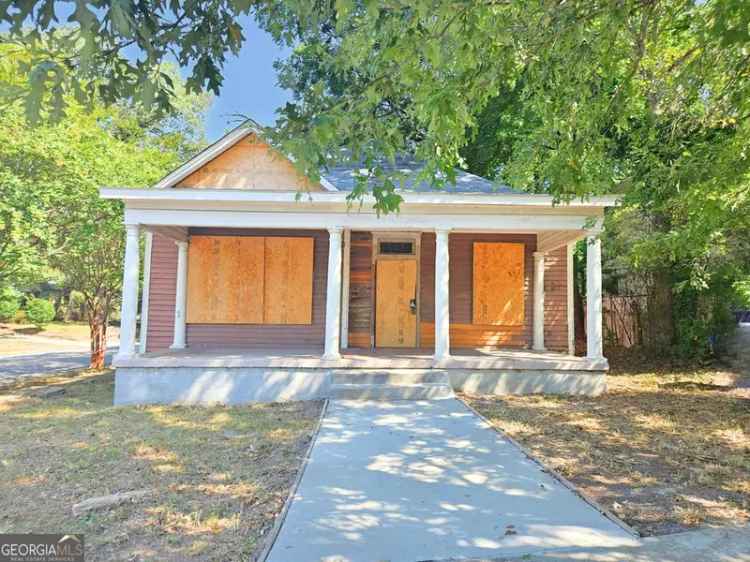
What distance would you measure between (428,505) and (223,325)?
23.3 ft

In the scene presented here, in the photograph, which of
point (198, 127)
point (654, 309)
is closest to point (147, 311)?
point (654, 309)

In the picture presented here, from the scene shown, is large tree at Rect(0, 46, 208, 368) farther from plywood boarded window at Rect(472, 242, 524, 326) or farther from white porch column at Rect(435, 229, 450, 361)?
plywood boarded window at Rect(472, 242, 524, 326)

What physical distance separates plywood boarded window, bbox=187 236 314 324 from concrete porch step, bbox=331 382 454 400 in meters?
2.65

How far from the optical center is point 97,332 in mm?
11570

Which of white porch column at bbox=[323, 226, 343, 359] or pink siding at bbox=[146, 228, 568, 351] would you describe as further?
pink siding at bbox=[146, 228, 568, 351]

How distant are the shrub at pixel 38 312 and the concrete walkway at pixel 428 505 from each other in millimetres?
25514

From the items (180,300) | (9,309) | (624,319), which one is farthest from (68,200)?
(9,309)

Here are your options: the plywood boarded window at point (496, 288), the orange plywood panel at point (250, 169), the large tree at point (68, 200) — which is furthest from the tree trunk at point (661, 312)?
the large tree at point (68, 200)

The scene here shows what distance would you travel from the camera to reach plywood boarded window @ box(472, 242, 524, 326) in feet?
32.6

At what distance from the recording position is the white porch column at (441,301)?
789cm

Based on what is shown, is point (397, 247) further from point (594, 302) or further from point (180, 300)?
point (180, 300)

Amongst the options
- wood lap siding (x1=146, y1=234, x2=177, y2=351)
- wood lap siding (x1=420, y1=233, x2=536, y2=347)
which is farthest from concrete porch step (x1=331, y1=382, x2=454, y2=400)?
wood lap siding (x1=146, y1=234, x2=177, y2=351)

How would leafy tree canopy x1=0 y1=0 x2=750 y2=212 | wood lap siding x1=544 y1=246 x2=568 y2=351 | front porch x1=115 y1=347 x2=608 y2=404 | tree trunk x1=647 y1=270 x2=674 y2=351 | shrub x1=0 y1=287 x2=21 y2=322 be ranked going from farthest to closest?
shrub x1=0 y1=287 x2=21 y2=322 < tree trunk x1=647 y1=270 x2=674 y2=351 < wood lap siding x1=544 y1=246 x2=568 y2=351 < front porch x1=115 y1=347 x2=608 y2=404 < leafy tree canopy x1=0 y1=0 x2=750 y2=212

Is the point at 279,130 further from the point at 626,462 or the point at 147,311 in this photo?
the point at 147,311
